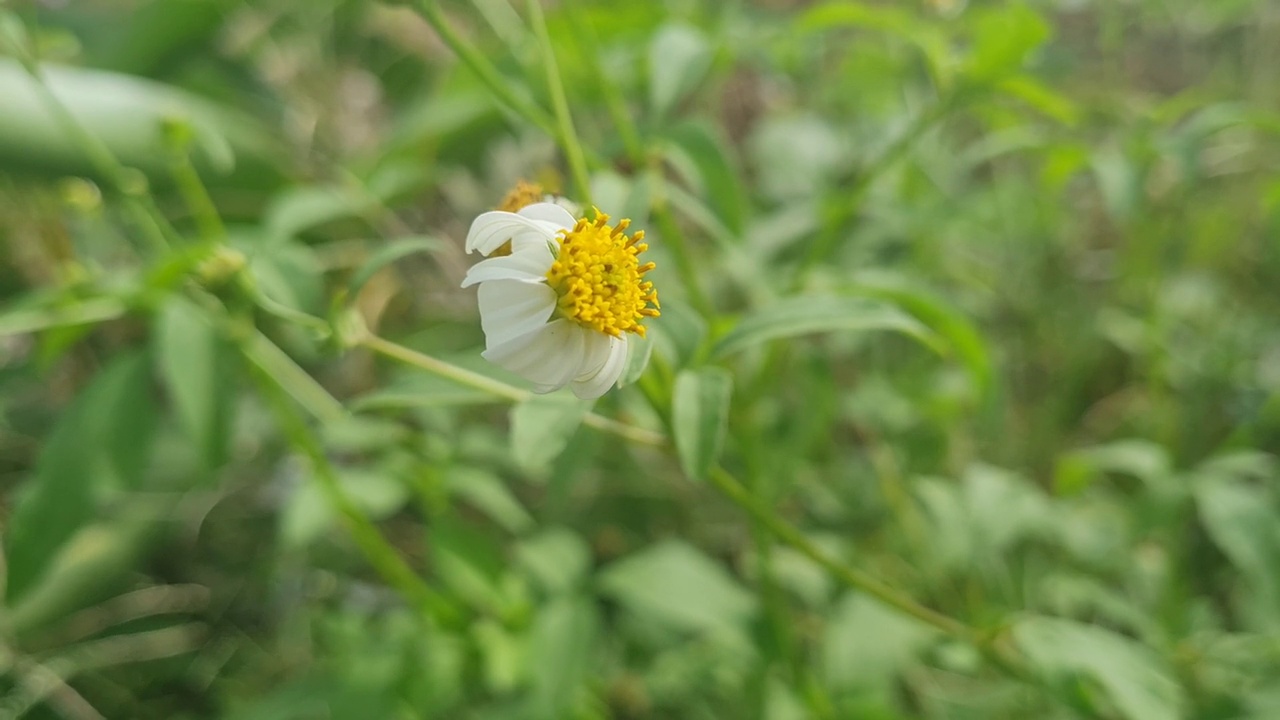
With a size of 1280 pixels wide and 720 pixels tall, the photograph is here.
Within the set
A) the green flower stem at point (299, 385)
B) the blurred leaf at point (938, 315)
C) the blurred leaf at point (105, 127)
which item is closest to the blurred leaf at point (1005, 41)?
the blurred leaf at point (938, 315)

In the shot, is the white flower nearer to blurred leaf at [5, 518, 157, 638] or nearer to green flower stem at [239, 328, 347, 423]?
green flower stem at [239, 328, 347, 423]

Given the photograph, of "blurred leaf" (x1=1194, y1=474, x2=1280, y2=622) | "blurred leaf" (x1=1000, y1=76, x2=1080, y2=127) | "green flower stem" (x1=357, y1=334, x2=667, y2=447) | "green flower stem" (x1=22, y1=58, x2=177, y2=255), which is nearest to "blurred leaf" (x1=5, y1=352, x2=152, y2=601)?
"green flower stem" (x1=22, y1=58, x2=177, y2=255)

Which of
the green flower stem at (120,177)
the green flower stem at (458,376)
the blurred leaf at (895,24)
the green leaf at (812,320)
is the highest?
the blurred leaf at (895,24)

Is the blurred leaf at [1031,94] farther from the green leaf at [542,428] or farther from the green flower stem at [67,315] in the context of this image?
the green flower stem at [67,315]

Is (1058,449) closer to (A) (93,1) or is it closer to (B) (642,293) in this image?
(B) (642,293)

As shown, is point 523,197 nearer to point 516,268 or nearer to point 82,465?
point 516,268
